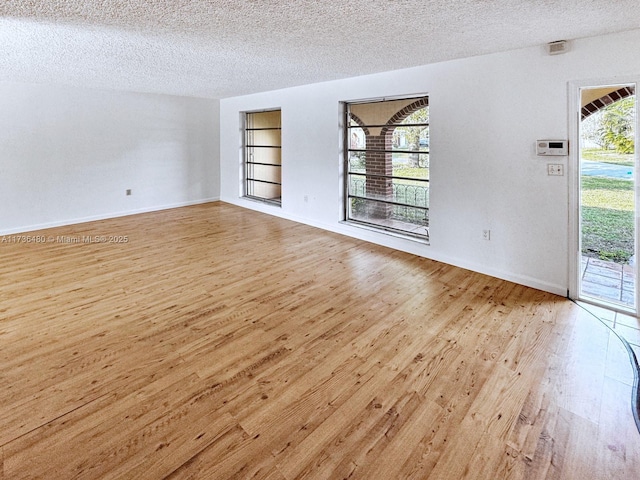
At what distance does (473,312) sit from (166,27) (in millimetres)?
3413

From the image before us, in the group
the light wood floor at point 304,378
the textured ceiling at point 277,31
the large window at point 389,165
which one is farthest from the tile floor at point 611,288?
the textured ceiling at point 277,31

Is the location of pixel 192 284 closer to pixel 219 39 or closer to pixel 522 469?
pixel 219 39

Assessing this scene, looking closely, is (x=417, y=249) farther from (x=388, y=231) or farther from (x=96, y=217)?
(x=96, y=217)

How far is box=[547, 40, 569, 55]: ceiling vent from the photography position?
3122 mm

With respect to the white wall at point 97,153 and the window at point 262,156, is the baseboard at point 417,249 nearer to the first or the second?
the window at point 262,156

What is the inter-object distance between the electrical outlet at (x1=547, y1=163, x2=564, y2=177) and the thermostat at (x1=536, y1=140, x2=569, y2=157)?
90mm

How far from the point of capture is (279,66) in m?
4.40

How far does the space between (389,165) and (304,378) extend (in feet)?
11.9

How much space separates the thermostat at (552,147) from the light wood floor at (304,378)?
50.8 inches

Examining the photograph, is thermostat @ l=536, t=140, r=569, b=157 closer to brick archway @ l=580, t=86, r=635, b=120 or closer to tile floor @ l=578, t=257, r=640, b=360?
brick archway @ l=580, t=86, r=635, b=120

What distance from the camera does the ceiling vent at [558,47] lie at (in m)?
3.12

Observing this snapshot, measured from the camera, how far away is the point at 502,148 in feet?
12.0

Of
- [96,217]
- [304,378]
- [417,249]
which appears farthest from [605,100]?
[96,217]

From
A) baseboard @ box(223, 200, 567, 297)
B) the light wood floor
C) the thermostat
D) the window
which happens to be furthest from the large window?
the window
